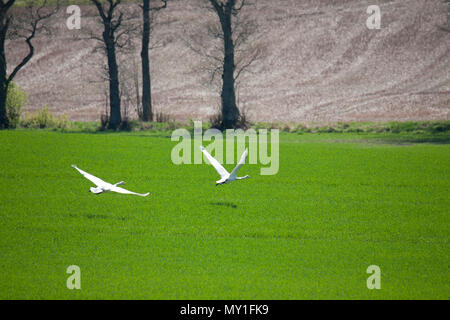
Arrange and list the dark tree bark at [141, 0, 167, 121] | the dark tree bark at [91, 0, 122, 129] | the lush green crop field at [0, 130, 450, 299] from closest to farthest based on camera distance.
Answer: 1. the lush green crop field at [0, 130, 450, 299]
2. the dark tree bark at [91, 0, 122, 129]
3. the dark tree bark at [141, 0, 167, 121]

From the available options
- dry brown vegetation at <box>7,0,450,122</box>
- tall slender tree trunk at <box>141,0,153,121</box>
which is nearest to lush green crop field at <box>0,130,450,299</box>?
tall slender tree trunk at <box>141,0,153,121</box>

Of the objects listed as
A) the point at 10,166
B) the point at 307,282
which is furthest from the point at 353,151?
the point at 307,282

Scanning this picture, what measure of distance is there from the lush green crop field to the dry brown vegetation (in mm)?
28922

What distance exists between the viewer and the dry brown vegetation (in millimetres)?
52438

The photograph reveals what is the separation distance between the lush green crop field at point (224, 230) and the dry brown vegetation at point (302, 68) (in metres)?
28.9

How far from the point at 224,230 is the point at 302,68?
54.1 m

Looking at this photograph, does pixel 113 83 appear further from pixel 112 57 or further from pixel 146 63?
pixel 146 63

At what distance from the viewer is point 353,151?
82.9 feet

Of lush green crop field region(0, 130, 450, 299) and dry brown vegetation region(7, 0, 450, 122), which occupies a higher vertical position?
dry brown vegetation region(7, 0, 450, 122)

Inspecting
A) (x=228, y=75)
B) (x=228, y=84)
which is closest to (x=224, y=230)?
(x=228, y=84)

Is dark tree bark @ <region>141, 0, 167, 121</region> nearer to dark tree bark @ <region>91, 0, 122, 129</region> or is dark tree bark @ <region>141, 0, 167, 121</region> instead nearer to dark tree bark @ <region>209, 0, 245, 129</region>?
dark tree bark @ <region>91, 0, 122, 129</region>

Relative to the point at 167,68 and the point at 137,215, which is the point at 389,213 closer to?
the point at 137,215
